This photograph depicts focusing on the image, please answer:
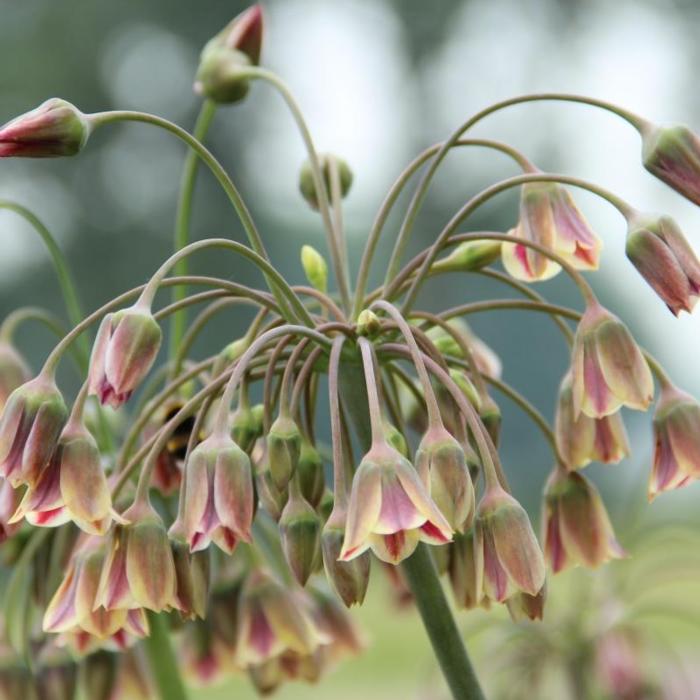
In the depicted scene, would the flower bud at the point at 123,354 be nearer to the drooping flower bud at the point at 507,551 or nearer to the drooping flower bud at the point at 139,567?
the drooping flower bud at the point at 139,567

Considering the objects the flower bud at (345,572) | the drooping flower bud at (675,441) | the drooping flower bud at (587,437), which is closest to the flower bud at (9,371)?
the flower bud at (345,572)

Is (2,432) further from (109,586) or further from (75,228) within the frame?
(75,228)

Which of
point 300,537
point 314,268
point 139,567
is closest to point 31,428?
point 139,567

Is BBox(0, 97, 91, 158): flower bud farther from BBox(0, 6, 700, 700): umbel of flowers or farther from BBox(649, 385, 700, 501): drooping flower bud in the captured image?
BBox(649, 385, 700, 501): drooping flower bud

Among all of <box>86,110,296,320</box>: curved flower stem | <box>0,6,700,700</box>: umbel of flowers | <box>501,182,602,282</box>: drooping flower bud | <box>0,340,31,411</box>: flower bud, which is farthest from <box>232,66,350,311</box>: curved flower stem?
<box>0,340,31,411</box>: flower bud

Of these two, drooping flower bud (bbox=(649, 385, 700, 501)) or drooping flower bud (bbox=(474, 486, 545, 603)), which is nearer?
drooping flower bud (bbox=(474, 486, 545, 603))

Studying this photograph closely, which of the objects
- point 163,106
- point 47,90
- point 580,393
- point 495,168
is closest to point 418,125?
point 495,168
